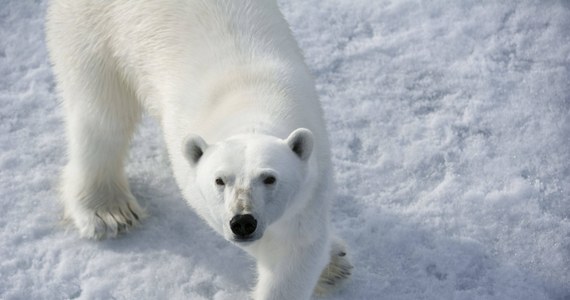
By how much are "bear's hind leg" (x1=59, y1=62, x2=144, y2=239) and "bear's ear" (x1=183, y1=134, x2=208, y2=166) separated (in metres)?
1.16

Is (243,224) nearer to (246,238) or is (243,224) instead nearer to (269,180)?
(246,238)

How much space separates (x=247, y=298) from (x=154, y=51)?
130 centimetres

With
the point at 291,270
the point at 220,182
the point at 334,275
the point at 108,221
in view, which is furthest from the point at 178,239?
the point at 220,182

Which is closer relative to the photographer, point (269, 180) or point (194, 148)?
point (269, 180)

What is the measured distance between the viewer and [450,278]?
4.71 metres

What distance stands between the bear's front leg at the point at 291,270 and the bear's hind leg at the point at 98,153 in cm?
112

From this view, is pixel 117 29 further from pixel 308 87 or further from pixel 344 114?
pixel 344 114

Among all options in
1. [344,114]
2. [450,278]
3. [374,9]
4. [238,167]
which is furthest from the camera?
[374,9]

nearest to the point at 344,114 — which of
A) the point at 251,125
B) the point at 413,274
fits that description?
the point at 413,274

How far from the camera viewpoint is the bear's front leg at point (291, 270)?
13.2 ft

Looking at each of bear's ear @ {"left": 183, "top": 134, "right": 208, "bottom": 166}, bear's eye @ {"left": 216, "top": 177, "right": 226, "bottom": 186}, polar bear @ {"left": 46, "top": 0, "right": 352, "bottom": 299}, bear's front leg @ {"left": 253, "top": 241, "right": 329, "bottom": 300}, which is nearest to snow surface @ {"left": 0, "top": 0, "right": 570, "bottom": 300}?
polar bear @ {"left": 46, "top": 0, "right": 352, "bottom": 299}

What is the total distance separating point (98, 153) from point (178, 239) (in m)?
0.62

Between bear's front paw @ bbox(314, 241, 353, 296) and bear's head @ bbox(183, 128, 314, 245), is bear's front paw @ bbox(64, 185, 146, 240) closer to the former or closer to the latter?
bear's front paw @ bbox(314, 241, 353, 296)

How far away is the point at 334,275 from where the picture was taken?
466cm
